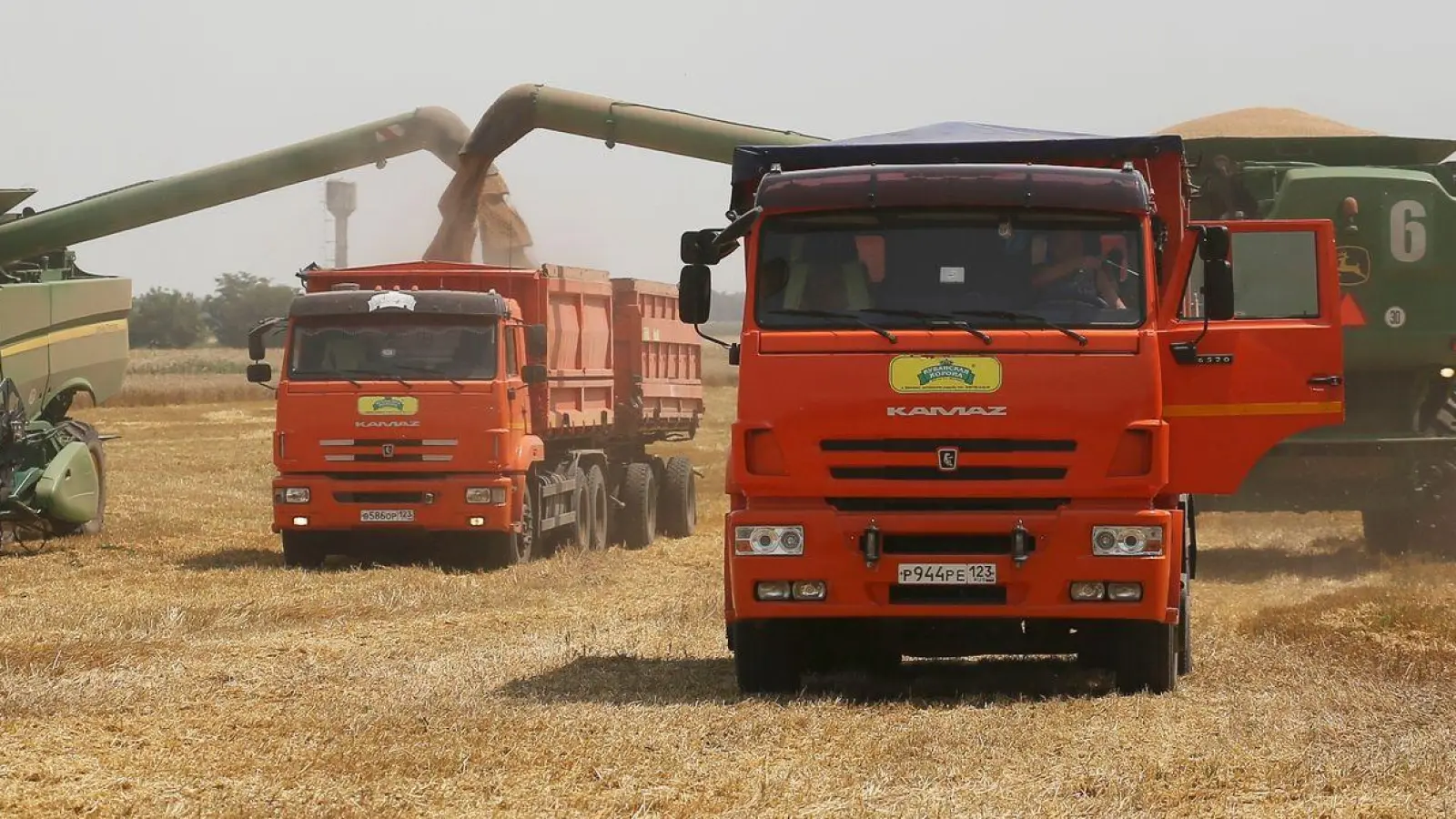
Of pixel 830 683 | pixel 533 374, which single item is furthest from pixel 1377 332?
pixel 830 683

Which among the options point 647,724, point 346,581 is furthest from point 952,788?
point 346,581

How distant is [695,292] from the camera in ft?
36.7

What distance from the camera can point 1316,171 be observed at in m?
19.3

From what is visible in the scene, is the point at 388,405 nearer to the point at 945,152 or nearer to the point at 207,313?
the point at 945,152

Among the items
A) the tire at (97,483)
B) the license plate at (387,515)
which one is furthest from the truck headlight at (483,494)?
the tire at (97,483)

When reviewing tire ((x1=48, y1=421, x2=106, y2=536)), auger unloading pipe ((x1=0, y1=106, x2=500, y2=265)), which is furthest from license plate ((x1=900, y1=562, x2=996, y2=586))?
auger unloading pipe ((x1=0, y1=106, x2=500, y2=265))

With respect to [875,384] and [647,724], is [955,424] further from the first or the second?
[647,724]

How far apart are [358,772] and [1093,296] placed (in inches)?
170

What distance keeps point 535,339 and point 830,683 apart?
976 centimetres

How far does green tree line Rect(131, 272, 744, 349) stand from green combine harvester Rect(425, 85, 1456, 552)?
111m

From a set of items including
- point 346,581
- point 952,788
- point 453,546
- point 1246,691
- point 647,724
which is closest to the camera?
point 952,788

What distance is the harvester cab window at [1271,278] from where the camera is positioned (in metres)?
12.0

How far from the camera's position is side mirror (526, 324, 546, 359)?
2098 cm

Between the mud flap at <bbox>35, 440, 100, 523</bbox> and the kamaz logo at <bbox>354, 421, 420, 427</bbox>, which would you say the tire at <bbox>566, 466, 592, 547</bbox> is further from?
the mud flap at <bbox>35, 440, 100, 523</bbox>
